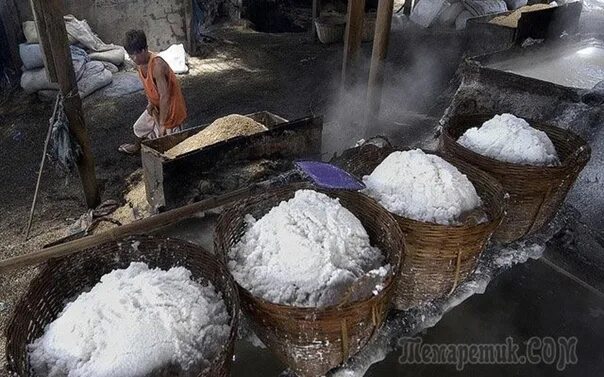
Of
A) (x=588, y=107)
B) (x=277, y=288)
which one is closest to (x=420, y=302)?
(x=277, y=288)

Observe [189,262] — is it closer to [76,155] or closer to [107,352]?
[107,352]

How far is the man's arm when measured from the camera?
5137mm

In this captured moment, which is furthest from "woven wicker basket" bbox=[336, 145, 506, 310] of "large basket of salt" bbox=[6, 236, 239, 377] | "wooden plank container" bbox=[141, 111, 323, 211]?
"wooden plank container" bbox=[141, 111, 323, 211]

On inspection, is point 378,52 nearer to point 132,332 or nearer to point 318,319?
point 318,319

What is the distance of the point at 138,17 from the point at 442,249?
991 centimetres

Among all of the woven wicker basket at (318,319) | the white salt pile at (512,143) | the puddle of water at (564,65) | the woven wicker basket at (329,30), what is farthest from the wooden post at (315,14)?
the woven wicker basket at (318,319)

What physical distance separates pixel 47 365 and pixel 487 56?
14.9 feet

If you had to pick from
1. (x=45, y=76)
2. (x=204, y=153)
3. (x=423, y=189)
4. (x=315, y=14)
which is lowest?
(x=45, y=76)

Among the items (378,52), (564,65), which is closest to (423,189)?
(378,52)

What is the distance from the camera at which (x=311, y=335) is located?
134 centimetres

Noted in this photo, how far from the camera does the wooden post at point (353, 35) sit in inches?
211

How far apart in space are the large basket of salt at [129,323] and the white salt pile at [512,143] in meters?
1.49

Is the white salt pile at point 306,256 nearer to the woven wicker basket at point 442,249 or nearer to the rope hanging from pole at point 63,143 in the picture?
the woven wicker basket at point 442,249

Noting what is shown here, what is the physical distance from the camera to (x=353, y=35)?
18.6 feet
